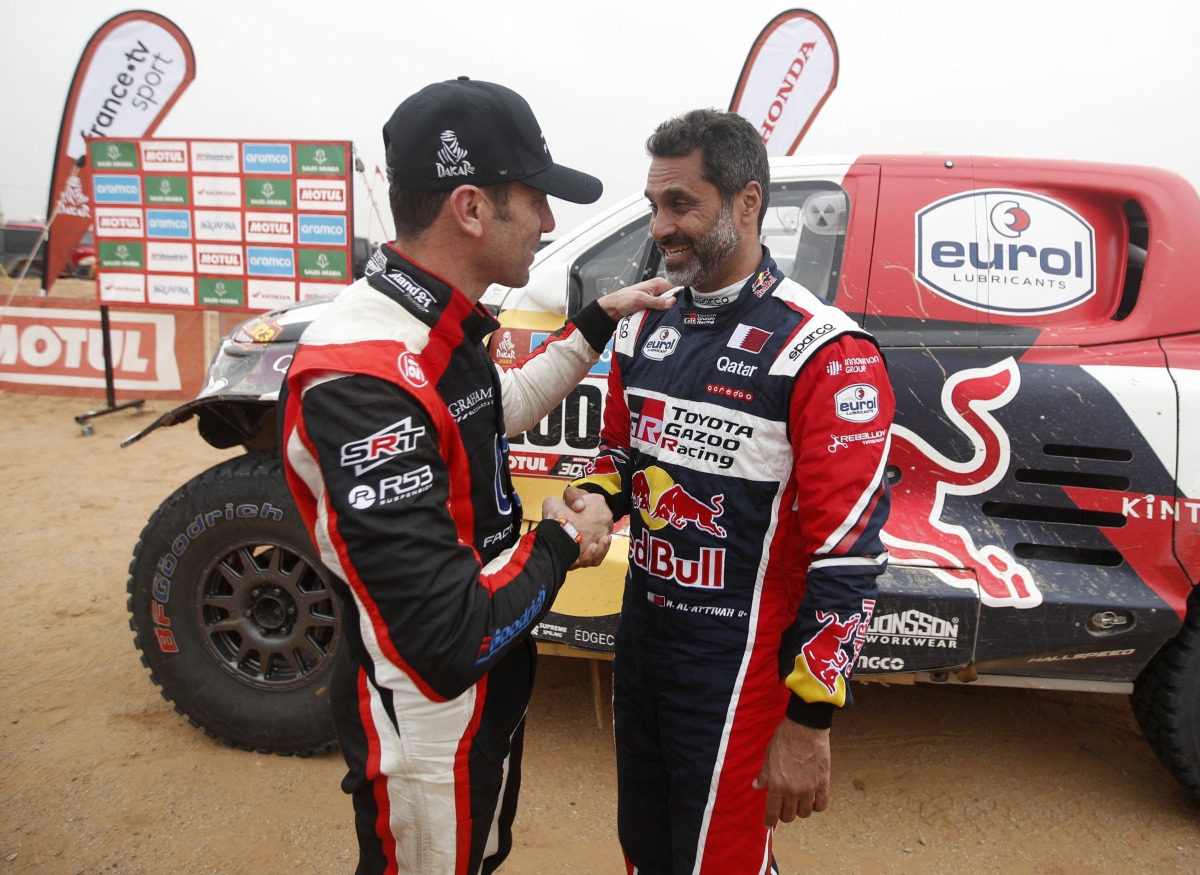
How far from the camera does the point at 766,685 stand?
66.5 inches

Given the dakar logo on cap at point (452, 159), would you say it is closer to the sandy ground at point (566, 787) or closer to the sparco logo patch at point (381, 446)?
the sparco logo patch at point (381, 446)

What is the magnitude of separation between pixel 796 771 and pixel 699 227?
1.13 meters

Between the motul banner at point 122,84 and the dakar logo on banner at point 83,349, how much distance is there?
3.70 feet

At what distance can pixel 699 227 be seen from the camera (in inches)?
67.6

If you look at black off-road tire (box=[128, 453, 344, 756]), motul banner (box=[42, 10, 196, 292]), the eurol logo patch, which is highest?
motul banner (box=[42, 10, 196, 292])

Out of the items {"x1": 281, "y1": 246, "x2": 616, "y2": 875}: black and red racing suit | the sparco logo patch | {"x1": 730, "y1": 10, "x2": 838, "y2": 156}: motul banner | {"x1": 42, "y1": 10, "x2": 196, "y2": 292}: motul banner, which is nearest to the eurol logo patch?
{"x1": 281, "y1": 246, "x2": 616, "y2": 875}: black and red racing suit

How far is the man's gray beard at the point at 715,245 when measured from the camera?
5.58 feet

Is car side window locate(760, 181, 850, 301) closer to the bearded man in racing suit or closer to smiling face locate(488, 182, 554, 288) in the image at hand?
the bearded man in racing suit

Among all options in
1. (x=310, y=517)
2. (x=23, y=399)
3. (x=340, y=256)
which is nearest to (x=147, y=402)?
(x=23, y=399)

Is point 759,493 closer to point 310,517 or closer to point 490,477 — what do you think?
point 490,477

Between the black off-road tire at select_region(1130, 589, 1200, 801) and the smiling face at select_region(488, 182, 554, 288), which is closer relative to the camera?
the smiling face at select_region(488, 182, 554, 288)

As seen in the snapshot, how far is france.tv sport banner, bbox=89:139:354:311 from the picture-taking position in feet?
25.8

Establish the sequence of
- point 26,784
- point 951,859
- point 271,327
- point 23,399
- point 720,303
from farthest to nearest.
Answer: point 23,399, point 271,327, point 26,784, point 951,859, point 720,303

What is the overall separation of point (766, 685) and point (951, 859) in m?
1.36
